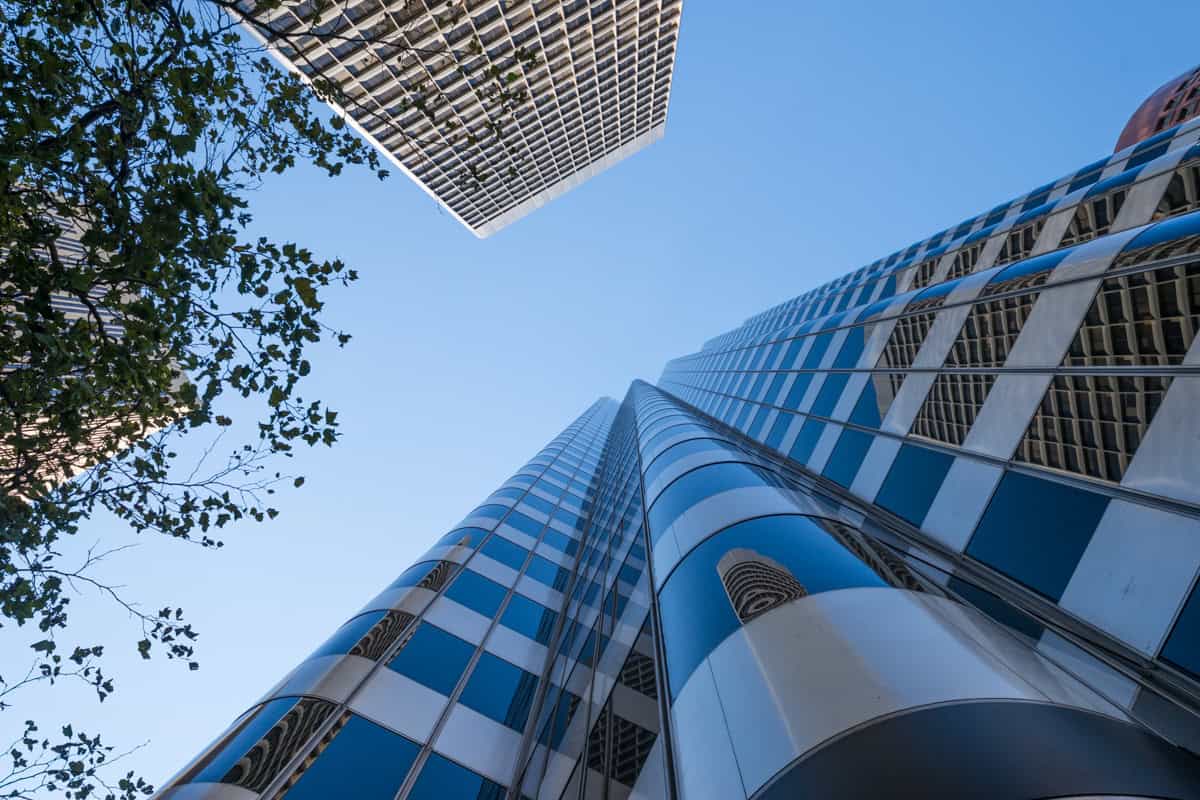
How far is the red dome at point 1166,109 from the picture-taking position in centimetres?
5628

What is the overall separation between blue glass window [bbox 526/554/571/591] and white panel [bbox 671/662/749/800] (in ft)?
33.7

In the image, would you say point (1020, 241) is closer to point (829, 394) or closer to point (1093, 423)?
point (829, 394)

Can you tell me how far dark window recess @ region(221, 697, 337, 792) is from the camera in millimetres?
7949

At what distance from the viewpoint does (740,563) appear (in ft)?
25.0

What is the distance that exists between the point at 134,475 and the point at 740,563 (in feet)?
30.4

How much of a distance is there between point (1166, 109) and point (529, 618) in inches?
3347

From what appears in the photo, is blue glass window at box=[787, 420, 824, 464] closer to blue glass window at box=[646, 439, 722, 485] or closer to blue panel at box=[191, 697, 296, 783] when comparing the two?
blue glass window at box=[646, 439, 722, 485]

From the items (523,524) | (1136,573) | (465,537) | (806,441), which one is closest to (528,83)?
(523,524)

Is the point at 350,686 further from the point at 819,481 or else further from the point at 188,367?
the point at 819,481

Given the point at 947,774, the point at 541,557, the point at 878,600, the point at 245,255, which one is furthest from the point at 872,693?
the point at 541,557

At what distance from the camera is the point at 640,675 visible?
8133mm

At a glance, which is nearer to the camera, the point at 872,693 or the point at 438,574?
the point at 872,693

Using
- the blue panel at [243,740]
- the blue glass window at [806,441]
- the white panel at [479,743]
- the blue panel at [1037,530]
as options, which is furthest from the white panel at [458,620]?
the blue glass window at [806,441]

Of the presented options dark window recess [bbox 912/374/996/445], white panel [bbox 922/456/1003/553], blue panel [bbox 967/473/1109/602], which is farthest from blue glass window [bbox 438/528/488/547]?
blue panel [bbox 967/473/1109/602]
